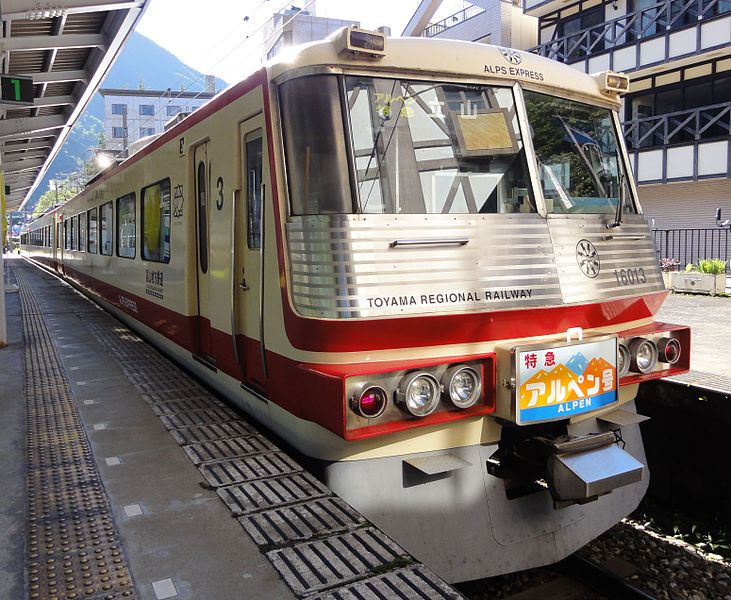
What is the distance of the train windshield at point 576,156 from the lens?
397 centimetres

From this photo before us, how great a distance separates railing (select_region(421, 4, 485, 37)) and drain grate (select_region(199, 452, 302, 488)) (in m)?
25.3

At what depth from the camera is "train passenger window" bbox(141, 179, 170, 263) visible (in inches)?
250

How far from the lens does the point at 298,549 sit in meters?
2.86

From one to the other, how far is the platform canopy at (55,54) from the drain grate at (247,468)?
6.36 meters

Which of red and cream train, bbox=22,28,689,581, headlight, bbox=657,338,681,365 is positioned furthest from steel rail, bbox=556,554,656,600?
headlight, bbox=657,338,681,365

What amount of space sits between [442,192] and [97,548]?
92.8 inches

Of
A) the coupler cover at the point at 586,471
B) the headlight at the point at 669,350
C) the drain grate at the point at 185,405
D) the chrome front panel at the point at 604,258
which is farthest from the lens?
the drain grate at the point at 185,405

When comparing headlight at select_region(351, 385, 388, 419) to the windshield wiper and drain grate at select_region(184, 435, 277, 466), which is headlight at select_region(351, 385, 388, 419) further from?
the windshield wiper

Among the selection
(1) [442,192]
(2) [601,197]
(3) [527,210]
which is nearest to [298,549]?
(1) [442,192]

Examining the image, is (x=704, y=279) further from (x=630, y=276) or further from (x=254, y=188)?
(x=254, y=188)

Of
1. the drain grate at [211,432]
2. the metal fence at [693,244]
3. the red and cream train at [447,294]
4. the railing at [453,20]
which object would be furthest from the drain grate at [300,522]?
the railing at [453,20]

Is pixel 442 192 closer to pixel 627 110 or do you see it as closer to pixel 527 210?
pixel 527 210

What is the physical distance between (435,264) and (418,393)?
65cm

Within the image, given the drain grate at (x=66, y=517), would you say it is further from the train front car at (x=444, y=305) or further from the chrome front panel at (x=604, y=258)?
the chrome front panel at (x=604, y=258)
